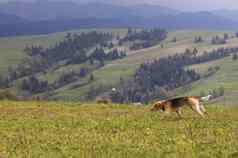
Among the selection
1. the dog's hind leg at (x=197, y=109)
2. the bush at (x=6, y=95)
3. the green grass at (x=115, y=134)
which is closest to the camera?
the green grass at (x=115, y=134)

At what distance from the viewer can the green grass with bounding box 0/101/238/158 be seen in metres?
17.5

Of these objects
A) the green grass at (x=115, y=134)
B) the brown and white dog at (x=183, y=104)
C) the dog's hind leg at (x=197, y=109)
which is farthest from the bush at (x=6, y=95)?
the dog's hind leg at (x=197, y=109)

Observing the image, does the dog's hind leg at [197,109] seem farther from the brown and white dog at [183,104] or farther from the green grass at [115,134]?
the green grass at [115,134]

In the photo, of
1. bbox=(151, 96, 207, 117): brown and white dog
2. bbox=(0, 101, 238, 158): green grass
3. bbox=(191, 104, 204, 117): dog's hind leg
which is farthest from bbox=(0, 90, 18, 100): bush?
bbox=(191, 104, 204, 117): dog's hind leg

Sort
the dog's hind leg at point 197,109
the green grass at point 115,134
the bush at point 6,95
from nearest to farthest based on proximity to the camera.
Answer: the green grass at point 115,134
the dog's hind leg at point 197,109
the bush at point 6,95

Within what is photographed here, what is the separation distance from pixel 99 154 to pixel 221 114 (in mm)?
12182

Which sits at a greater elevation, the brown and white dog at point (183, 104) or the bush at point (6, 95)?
the brown and white dog at point (183, 104)

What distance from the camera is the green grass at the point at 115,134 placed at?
17.5m

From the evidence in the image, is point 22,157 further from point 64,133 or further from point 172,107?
point 172,107

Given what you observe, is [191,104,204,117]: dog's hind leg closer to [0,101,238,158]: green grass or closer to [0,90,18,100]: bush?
[0,101,238,158]: green grass

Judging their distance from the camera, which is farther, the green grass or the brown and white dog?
the brown and white dog

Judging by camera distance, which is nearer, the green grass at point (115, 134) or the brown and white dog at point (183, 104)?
the green grass at point (115, 134)

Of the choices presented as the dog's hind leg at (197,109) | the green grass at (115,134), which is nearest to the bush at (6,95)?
the green grass at (115,134)

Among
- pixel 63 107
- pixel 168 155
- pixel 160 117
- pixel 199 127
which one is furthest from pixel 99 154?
pixel 63 107
